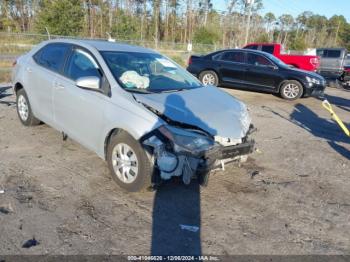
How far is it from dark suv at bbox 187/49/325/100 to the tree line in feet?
44.4

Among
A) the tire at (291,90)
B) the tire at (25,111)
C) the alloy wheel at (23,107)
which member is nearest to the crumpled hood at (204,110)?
the tire at (25,111)

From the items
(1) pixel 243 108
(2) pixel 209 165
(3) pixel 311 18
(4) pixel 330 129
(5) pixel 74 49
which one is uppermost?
(3) pixel 311 18

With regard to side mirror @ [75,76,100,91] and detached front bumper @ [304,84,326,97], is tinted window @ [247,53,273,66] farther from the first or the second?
side mirror @ [75,76,100,91]

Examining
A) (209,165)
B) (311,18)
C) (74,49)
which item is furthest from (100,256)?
(311,18)

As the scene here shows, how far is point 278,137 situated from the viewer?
7.04 meters

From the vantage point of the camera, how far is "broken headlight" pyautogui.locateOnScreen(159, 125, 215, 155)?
12.2ft

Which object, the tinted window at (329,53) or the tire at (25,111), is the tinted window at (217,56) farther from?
the tinted window at (329,53)

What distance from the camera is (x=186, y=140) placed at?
3.77 m

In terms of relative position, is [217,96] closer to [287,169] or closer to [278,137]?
[287,169]

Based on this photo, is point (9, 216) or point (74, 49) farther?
point (74, 49)

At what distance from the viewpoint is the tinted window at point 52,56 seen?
5.15 metres

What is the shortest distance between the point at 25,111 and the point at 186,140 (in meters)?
3.77

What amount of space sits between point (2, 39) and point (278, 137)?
15532 millimetres

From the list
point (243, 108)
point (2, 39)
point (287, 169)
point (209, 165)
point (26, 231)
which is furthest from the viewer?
point (2, 39)
